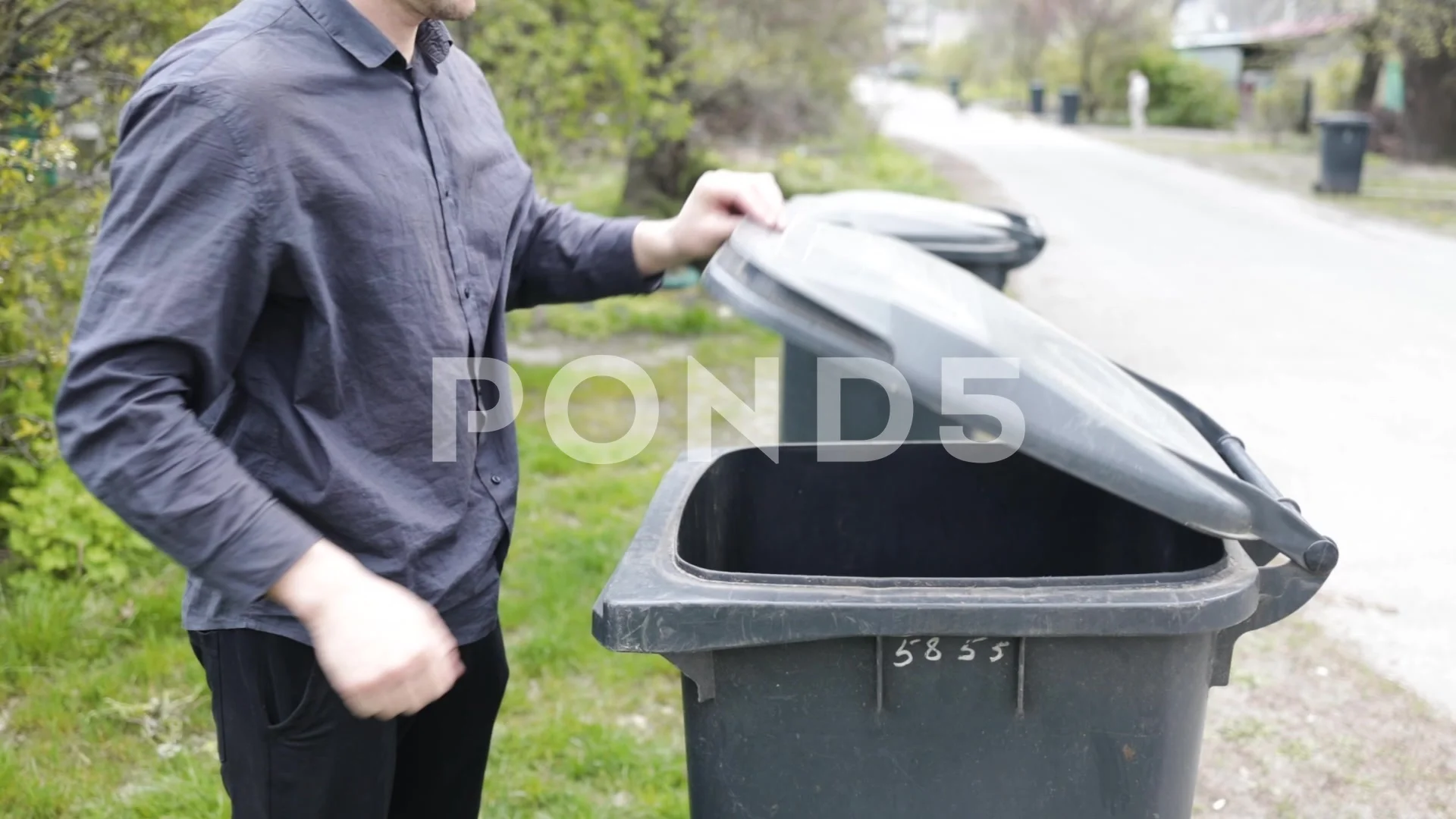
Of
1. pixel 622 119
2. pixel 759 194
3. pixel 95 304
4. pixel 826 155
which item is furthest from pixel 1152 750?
pixel 826 155

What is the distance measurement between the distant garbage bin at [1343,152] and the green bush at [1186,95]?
51.4 feet

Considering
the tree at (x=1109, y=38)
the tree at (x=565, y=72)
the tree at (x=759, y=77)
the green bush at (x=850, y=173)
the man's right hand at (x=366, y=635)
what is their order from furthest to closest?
the tree at (x=1109, y=38) < the green bush at (x=850, y=173) < the tree at (x=759, y=77) < the tree at (x=565, y=72) < the man's right hand at (x=366, y=635)

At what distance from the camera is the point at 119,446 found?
4.30ft

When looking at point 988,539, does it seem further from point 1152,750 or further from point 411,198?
point 411,198

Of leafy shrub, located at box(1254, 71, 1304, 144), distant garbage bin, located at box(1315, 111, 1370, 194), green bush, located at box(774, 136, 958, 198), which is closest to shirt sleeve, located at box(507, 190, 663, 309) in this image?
green bush, located at box(774, 136, 958, 198)

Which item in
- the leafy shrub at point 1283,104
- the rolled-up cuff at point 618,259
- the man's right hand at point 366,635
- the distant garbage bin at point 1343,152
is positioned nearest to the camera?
the man's right hand at point 366,635

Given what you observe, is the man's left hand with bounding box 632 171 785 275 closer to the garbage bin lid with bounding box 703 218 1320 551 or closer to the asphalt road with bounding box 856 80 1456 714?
the garbage bin lid with bounding box 703 218 1320 551

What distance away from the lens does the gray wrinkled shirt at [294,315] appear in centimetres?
133

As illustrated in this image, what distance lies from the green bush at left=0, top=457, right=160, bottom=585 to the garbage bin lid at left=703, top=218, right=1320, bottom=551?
2.85 meters

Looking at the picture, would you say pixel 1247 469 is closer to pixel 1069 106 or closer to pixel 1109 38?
pixel 1069 106

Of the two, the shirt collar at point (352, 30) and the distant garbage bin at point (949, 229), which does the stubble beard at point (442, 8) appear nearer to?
the shirt collar at point (352, 30)

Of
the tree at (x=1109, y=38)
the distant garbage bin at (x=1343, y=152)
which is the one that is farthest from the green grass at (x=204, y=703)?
the tree at (x=1109, y=38)

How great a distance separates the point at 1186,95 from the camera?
96.4 ft

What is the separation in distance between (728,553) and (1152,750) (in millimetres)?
837
